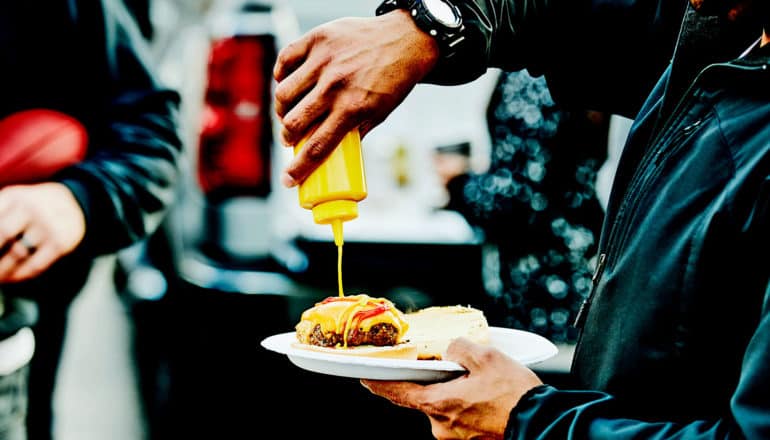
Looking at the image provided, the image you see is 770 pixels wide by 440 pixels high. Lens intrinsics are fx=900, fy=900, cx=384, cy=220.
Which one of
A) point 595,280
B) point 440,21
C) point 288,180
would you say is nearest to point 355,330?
point 288,180

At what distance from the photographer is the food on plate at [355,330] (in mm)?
1581

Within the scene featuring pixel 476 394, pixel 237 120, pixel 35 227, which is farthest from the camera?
pixel 237 120

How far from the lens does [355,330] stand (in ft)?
5.22

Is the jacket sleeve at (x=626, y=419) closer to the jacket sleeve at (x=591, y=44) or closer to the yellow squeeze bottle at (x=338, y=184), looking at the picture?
the yellow squeeze bottle at (x=338, y=184)

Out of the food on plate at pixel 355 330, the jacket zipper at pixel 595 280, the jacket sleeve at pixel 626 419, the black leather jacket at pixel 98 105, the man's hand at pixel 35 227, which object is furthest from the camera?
the black leather jacket at pixel 98 105

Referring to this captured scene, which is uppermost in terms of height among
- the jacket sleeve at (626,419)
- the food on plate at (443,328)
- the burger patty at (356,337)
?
the jacket sleeve at (626,419)

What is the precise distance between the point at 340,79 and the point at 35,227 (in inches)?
41.9

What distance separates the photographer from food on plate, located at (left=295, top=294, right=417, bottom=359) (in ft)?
5.19

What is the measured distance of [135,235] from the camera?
238 centimetres

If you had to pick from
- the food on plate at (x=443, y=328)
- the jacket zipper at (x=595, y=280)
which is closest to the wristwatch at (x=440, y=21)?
the jacket zipper at (x=595, y=280)

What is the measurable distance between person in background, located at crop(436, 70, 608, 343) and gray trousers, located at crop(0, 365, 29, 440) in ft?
4.18

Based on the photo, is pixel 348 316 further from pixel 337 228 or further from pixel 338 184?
pixel 338 184

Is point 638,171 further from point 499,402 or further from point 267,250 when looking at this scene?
point 267,250

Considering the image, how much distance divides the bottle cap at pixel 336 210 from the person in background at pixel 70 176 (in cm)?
91
